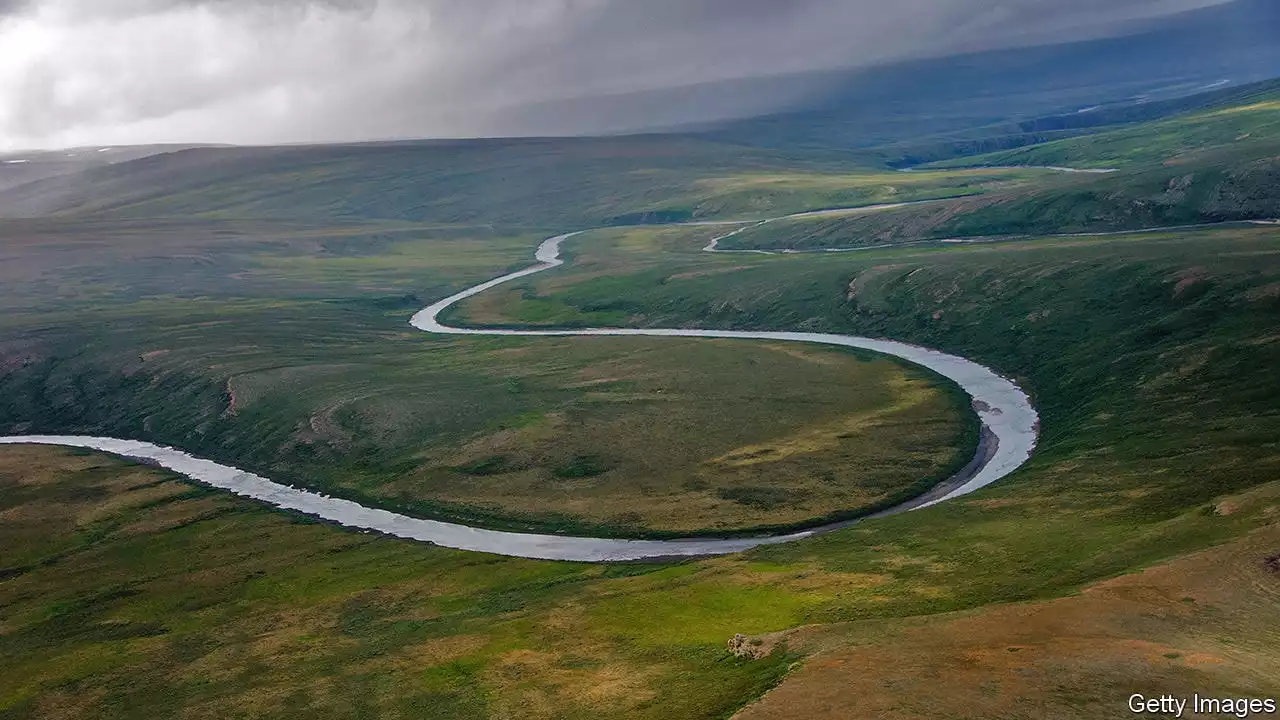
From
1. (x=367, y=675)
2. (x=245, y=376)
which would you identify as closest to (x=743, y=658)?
(x=367, y=675)

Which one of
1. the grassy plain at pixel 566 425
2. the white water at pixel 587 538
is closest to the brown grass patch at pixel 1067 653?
the white water at pixel 587 538

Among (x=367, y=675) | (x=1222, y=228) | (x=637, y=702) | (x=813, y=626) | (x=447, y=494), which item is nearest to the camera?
(x=637, y=702)

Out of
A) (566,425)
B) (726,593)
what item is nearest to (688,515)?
(726,593)

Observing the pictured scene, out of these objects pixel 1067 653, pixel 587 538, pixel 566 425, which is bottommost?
pixel 587 538

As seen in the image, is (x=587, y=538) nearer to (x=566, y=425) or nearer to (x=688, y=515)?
(x=688, y=515)

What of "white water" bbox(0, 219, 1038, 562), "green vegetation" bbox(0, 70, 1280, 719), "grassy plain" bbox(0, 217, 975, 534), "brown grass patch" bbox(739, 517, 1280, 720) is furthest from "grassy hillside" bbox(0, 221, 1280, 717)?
"grassy plain" bbox(0, 217, 975, 534)

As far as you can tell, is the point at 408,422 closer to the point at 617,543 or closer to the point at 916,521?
the point at 617,543

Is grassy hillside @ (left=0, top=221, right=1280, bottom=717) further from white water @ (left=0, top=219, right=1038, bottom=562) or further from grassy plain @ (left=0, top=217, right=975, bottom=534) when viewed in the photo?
grassy plain @ (left=0, top=217, right=975, bottom=534)

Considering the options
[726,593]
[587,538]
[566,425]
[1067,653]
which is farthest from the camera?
[566,425]
